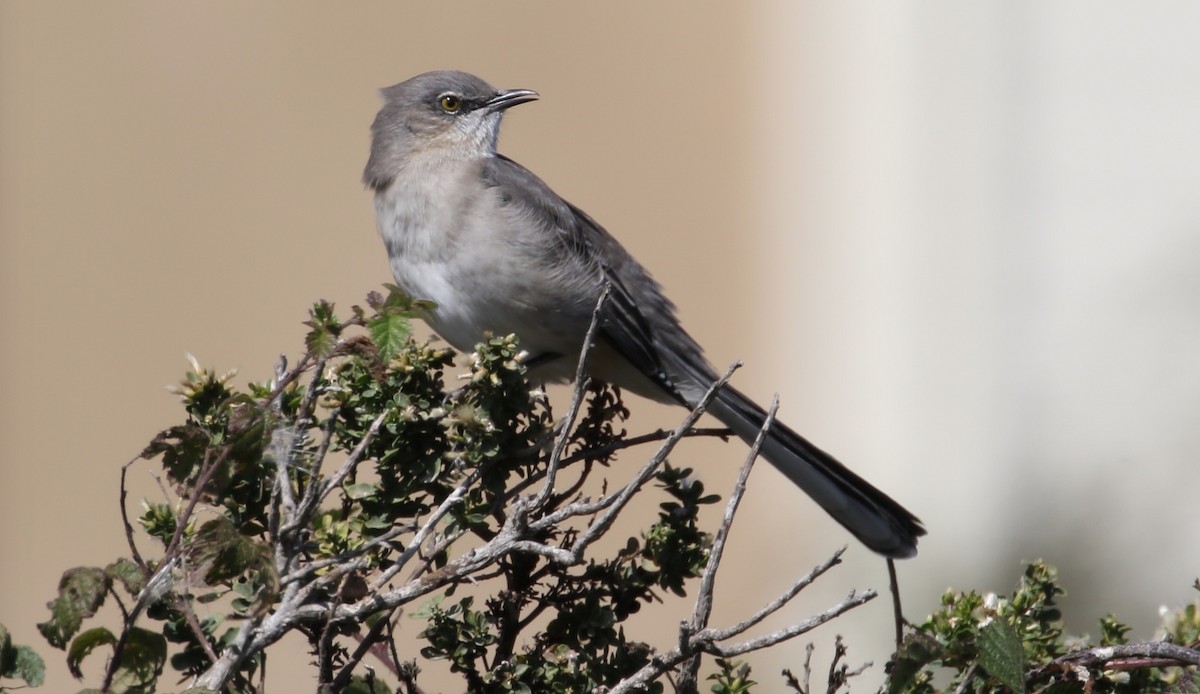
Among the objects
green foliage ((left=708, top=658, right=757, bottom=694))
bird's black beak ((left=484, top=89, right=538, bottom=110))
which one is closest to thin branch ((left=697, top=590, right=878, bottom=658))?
green foliage ((left=708, top=658, right=757, bottom=694))

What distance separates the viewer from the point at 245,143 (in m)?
9.07

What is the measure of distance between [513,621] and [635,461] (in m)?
5.37

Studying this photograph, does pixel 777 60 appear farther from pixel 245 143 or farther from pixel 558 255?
pixel 558 255

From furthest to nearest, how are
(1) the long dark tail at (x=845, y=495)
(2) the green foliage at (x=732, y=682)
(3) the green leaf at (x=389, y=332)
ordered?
(1) the long dark tail at (x=845, y=495), (2) the green foliage at (x=732, y=682), (3) the green leaf at (x=389, y=332)

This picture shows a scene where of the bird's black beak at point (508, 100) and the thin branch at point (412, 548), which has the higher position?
the bird's black beak at point (508, 100)

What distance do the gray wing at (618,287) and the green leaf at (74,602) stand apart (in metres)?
2.32

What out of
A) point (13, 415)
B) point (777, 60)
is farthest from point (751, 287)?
point (13, 415)

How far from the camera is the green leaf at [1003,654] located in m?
2.24

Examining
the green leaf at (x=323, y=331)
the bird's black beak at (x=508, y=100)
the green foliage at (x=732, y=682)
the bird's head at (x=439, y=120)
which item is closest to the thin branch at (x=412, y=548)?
the green leaf at (x=323, y=331)

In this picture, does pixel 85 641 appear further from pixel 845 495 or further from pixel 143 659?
pixel 845 495

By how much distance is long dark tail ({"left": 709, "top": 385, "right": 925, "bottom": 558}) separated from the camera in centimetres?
393

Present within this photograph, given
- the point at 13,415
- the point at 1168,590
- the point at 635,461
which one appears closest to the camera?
the point at 1168,590

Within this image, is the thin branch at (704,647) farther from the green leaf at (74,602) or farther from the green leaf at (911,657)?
the green leaf at (74,602)

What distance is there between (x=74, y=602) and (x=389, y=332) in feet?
2.31
